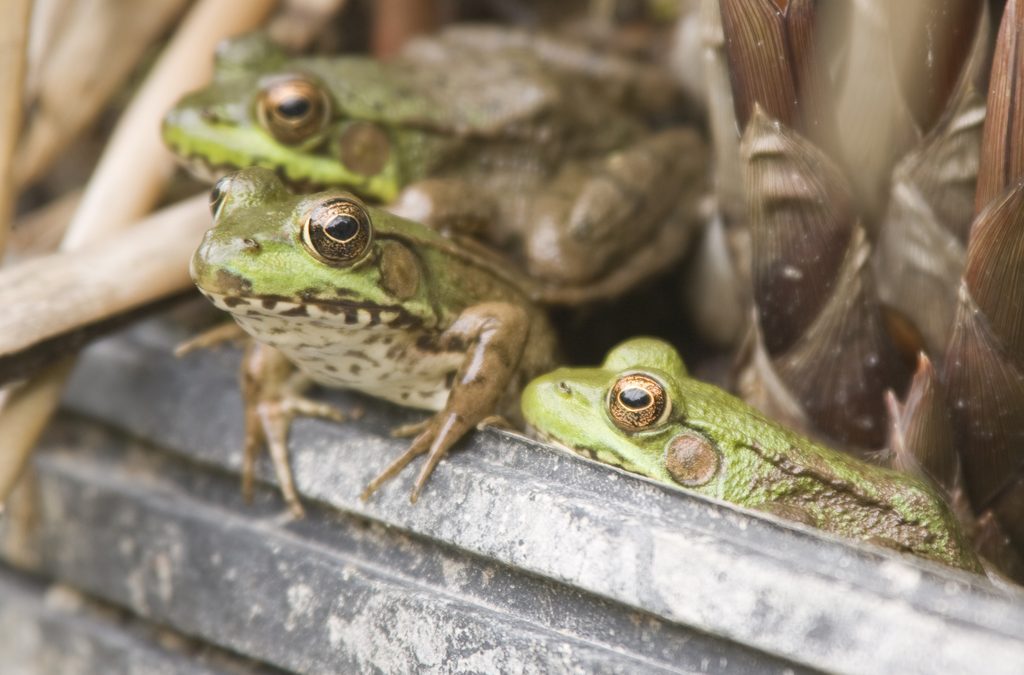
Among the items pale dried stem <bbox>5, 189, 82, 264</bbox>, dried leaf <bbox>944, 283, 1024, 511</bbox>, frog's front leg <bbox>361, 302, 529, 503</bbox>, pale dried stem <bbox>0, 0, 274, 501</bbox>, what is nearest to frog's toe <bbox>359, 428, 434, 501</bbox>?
frog's front leg <bbox>361, 302, 529, 503</bbox>

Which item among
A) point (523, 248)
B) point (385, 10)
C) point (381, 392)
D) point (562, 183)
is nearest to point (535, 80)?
point (562, 183)

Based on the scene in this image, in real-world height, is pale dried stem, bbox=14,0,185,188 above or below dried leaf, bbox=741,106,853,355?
below

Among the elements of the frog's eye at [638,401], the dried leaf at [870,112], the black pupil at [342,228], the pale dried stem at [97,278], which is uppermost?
the dried leaf at [870,112]

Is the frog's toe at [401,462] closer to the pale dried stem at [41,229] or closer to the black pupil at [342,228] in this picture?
the black pupil at [342,228]

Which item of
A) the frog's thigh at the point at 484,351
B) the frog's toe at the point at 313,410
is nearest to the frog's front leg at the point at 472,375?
the frog's thigh at the point at 484,351

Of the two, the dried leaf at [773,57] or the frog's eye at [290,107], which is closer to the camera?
the dried leaf at [773,57]

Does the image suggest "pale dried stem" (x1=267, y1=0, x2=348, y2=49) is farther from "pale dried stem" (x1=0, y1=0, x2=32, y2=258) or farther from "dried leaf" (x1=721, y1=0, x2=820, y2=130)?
"dried leaf" (x1=721, y1=0, x2=820, y2=130)

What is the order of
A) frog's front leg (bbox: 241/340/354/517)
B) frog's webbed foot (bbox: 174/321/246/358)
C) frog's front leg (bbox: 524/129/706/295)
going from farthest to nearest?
frog's front leg (bbox: 524/129/706/295) → frog's webbed foot (bbox: 174/321/246/358) → frog's front leg (bbox: 241/340/354/517)
